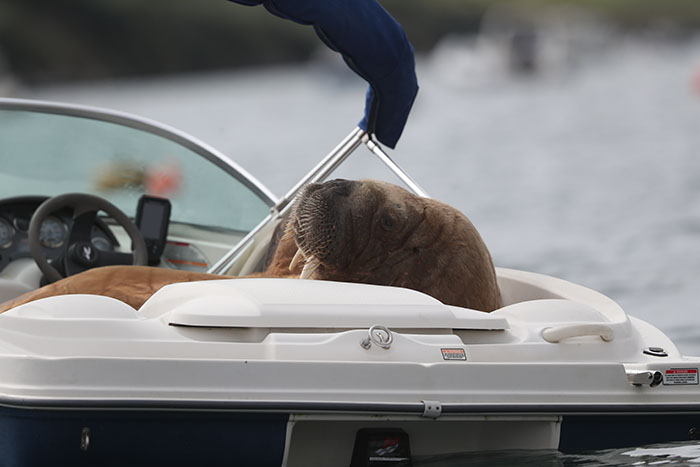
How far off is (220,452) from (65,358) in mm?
421

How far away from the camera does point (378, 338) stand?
2.81 m

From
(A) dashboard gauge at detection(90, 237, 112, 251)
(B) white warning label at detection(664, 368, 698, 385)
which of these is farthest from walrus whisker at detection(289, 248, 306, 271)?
(A) dashboard gauge at detection(90, 237, 112, 251)

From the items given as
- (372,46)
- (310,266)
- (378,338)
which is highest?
(372,46)

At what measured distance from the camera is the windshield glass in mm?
4785

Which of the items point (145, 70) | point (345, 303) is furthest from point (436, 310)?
point (145, 70)

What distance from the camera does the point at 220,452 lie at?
271 centimetres

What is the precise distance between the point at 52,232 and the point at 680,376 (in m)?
2.48

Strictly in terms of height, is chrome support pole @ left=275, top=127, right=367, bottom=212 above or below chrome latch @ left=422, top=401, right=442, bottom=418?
above

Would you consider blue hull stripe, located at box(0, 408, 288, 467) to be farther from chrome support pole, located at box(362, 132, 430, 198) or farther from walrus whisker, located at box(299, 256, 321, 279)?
chrome support pole, located at box(362, 132, 430, 198)

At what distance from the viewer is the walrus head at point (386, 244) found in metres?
3.21

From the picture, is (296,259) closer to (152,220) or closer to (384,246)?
(384,246)

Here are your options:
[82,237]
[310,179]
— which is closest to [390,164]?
[310,179]

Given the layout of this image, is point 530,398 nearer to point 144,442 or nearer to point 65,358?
point 144,442

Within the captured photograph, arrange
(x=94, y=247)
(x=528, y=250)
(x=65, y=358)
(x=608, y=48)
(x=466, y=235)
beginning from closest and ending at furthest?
(x=65, y=358) < (x=466, y=235) < (x=94, y=247) < (x=528, y=250) < (x=608, y=48)
